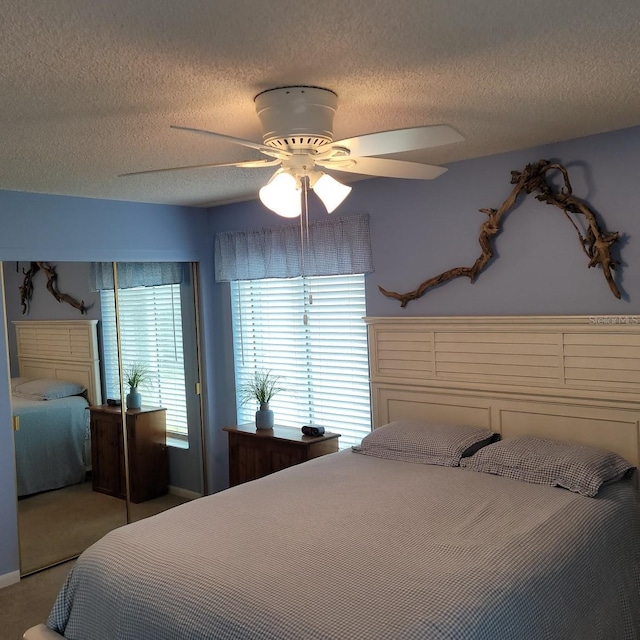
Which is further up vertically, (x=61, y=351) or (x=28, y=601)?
(x=61, y=351)

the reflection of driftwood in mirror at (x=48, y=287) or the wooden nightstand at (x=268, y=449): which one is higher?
the reflection of driftwood in mirror at (x=48, y=287)

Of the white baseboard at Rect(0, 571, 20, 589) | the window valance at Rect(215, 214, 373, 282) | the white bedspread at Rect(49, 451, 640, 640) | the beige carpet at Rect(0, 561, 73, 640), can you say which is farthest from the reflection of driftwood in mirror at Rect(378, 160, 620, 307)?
the white baseboard at Rect(0, 571, 20, 589)

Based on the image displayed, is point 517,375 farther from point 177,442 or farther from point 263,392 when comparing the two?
point 177,442

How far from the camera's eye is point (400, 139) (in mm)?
2119

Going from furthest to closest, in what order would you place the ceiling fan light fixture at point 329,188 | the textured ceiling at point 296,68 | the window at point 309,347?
the window at point 309,347 → the ceiling fan light fixture at point 329,188 → the textured ceiling at point 296,68

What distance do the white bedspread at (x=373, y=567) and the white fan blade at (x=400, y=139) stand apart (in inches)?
54.6

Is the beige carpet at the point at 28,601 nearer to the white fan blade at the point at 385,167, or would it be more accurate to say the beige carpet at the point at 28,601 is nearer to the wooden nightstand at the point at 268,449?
the wooden nightstand at the point at 268,449

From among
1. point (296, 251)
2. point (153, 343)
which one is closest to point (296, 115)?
point (296, 251)

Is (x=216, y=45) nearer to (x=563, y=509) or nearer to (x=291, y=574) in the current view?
(x=291, y=574)

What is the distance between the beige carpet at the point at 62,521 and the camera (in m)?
3.98

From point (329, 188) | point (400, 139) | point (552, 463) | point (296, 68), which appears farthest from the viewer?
point (552, 463)

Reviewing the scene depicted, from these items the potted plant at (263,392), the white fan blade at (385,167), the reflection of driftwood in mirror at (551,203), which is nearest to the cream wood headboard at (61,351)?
the potted plant at (263,392)

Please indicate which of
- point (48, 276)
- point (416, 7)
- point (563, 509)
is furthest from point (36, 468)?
point (416, 7)

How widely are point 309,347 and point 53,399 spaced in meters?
1.70
